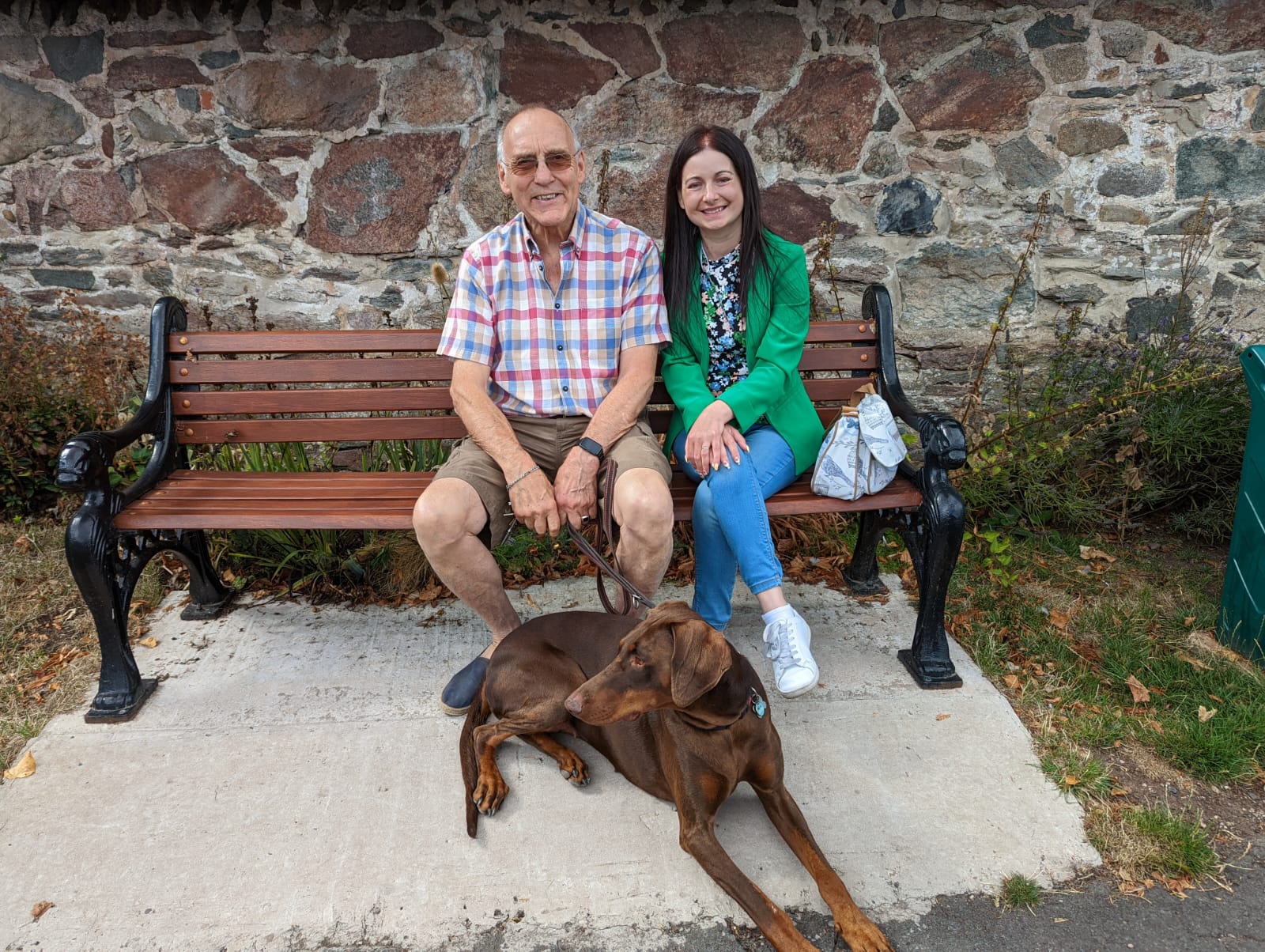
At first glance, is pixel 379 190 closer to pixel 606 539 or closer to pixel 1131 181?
pixel 606 539

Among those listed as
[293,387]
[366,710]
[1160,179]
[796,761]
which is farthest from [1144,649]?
[293,387]

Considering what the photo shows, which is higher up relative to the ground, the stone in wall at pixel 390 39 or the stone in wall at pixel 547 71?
the stone in wall at pixel 390 39

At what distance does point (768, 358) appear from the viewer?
307 cm

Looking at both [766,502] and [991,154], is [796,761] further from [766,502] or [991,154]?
[991,154]

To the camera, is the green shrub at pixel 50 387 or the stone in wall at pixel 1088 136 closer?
the stone in wall at pixel 1088 136

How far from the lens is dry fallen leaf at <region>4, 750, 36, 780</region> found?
103 inches

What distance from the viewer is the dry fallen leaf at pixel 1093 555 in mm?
4023

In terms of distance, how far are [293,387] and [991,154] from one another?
3575 mm

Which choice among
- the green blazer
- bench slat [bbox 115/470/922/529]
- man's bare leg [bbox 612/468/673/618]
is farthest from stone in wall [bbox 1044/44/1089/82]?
man's bare leg [bbox 612/468/673/618]

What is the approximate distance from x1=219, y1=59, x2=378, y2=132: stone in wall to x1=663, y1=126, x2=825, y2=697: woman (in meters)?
2.01

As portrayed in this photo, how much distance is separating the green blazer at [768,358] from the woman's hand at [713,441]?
56 mm

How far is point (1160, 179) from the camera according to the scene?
4.18m

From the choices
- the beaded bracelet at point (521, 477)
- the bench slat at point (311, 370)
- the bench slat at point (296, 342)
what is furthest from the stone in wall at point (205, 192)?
the beaded bracelet at point (521, 477)

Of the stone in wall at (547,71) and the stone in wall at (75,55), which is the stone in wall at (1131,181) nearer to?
the stone in wall at (547,71)
